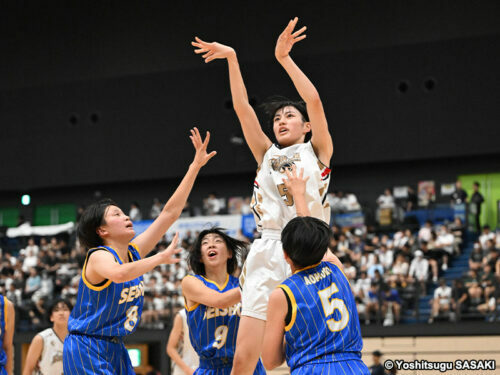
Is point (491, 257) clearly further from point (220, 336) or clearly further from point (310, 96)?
point (310, 96)

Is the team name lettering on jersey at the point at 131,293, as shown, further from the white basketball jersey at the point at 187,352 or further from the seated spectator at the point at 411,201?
the seated spectator at the point at 411,201

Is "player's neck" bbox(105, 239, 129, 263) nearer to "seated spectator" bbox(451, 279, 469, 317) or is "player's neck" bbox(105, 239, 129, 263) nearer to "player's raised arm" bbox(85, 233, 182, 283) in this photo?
"player's raised arm" bbox(85, 233, 182, 283)

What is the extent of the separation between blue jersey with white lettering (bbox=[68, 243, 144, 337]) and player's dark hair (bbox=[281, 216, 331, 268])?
1632 mm

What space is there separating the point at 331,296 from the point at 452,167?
1740cm

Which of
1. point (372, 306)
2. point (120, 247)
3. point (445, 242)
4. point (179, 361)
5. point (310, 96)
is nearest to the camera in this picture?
point (310, 96)

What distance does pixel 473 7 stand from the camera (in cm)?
1955

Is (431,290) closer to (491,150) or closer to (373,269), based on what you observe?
(373,269)

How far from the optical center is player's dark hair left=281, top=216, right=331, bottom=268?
3607 millimetres

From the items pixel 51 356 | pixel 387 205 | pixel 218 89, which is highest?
pixel 218 89

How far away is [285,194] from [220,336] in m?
1.26

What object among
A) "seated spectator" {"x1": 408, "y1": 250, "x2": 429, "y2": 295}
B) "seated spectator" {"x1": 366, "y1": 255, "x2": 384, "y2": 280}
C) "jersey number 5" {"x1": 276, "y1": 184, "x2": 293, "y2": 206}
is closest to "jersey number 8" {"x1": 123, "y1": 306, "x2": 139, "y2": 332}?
"jersey number 5" {"x1": 276, "y1": 184, "x2": 293, "y2": 206}

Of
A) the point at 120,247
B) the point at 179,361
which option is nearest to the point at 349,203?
the point at 179,361

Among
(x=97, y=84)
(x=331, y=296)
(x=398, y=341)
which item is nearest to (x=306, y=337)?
(x=331, y=296)

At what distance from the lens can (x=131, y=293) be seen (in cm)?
498
